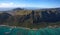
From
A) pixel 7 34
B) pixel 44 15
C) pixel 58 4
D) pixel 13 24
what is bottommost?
pixel 7 34

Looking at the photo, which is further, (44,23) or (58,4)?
(58,4)

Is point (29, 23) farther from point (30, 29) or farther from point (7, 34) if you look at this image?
point (7, 34)

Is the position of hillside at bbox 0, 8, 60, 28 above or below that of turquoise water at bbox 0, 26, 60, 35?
above

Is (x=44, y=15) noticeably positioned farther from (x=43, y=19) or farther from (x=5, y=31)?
(x=5, y=31)

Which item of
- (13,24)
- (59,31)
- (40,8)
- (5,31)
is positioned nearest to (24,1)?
(40,8)

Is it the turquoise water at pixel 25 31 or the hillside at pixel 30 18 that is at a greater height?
the hillside at pixel 30 18

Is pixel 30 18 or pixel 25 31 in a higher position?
pixel 30 18

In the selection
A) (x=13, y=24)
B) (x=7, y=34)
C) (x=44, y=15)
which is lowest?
(x=7, y=34)

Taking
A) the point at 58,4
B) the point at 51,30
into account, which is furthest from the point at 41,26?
the point at 58,4

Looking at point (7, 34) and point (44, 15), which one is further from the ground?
point (44, 15)
